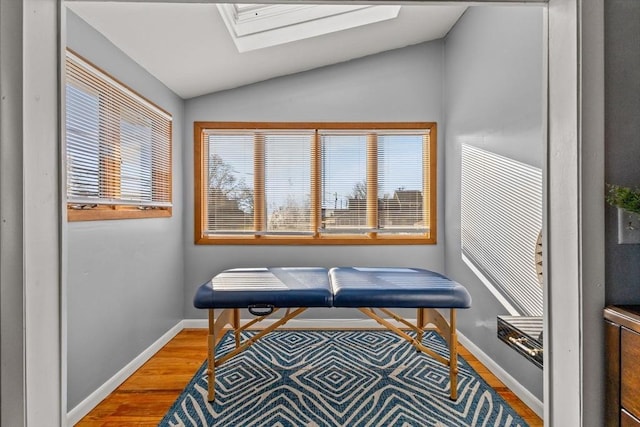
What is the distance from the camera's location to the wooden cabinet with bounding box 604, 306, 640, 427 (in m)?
0.88

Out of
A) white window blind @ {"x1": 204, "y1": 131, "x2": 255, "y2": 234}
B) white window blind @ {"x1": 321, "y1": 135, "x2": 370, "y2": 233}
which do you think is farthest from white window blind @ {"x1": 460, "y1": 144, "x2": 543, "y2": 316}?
white window blind @ {"x1": 204, "y1": 131, "x2": 255, "y2": 234}

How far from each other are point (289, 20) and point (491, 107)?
151 cm

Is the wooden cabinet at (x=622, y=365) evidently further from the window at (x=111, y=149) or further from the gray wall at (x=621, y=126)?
the window at (x=111, y=149)

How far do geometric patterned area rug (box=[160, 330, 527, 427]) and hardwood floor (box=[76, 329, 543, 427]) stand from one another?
3.1 inches

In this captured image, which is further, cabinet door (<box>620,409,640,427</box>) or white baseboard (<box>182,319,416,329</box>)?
white baseboard (<box>182,319,416,329</box>)

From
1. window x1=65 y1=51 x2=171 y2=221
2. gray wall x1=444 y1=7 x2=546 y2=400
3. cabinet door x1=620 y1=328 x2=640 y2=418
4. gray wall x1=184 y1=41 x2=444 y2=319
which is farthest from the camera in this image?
gray wall x1=184 y1=41 x2=444 y2=319

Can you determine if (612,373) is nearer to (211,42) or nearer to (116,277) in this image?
(116,277)

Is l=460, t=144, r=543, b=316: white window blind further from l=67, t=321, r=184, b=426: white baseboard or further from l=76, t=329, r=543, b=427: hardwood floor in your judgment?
l=67, t=321, r=184, b=426: white baseboard

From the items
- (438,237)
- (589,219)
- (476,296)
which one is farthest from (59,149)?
(438,237)

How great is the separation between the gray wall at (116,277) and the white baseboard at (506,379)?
8.16 ft

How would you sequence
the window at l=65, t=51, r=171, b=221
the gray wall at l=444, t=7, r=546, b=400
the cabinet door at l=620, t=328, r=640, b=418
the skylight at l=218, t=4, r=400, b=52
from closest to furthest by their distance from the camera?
the cabinet door at l=620, t=328, r=640, b=418, the window at l=65, t=51, r=171, b=221, the gray wall at l=444, t=7, r=546, b=400, the skylight at l=218, t=4, r=400, b=52

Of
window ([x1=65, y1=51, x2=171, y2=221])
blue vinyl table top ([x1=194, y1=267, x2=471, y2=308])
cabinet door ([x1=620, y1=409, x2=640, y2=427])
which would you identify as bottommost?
cabinet door ([x1=620, y1=409, x2=640, y2=427])

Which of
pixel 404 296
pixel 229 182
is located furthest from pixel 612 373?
pixel 229 182

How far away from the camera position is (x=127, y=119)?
247 centimetres
